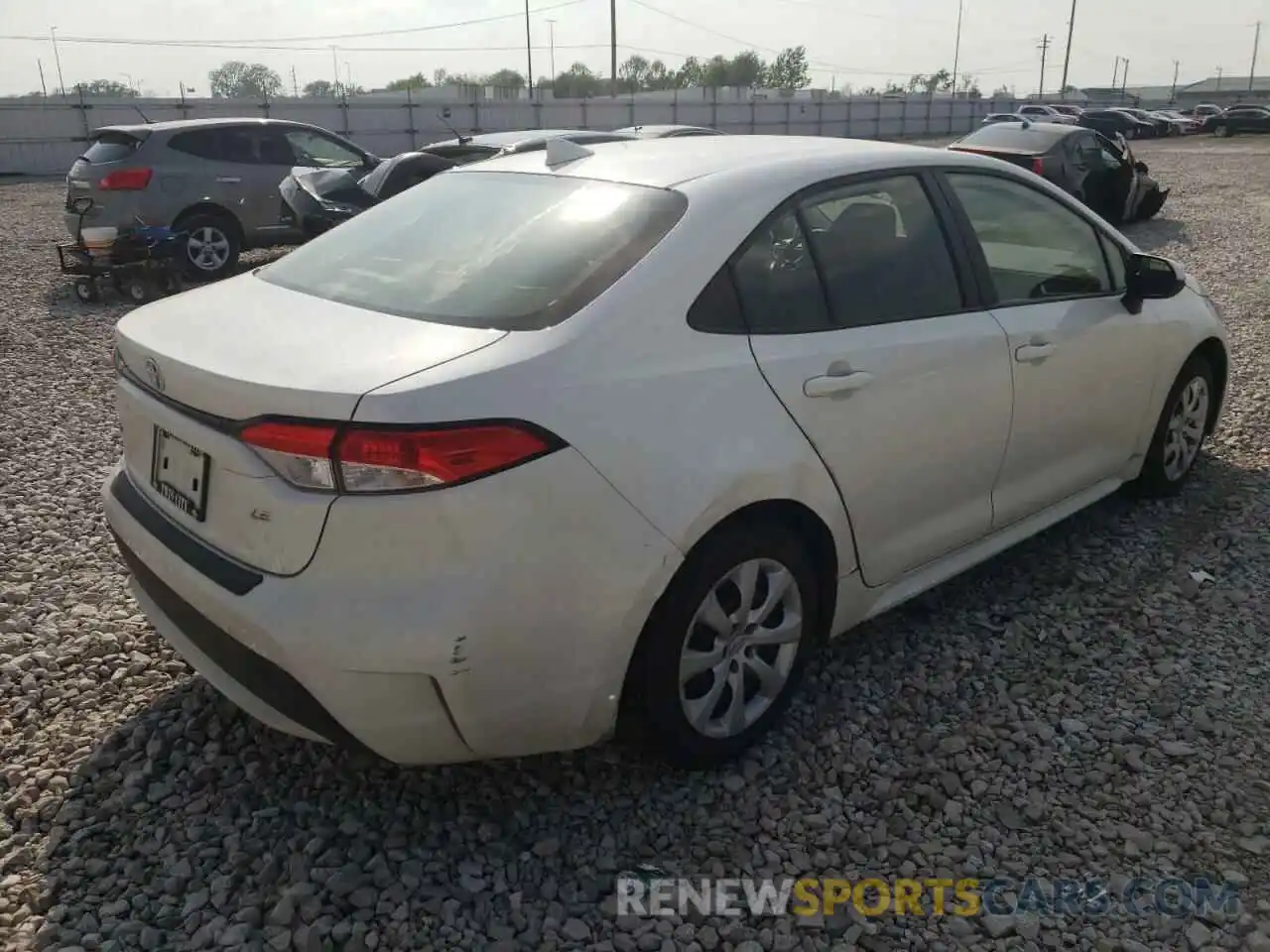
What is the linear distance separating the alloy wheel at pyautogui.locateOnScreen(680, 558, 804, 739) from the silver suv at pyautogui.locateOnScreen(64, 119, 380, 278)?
940cm

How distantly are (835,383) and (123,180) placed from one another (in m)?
9.62

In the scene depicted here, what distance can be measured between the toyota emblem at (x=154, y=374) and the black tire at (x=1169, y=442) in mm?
3892

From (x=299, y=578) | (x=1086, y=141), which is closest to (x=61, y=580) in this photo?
(x=299, y=578)

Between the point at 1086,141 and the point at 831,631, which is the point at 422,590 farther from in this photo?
the point at 1086,141

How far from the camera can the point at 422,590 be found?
2.09m

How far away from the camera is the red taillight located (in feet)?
33.0

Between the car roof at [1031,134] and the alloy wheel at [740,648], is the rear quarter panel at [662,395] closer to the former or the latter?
the alloy wheel at [740,648]

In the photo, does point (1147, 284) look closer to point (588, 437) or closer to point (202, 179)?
point (588, 437)

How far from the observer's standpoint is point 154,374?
2539 mm

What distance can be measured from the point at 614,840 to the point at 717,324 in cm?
134

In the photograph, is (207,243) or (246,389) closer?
(246,389)

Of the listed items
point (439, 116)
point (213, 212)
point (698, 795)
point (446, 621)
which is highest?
point (439, 116)

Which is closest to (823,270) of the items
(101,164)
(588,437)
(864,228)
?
(864,228)

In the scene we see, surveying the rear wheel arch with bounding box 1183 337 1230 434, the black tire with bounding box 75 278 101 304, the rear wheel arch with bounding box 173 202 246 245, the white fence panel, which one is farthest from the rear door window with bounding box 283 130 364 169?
the rear wheel arch with bounding box 1183 337 1230 434
